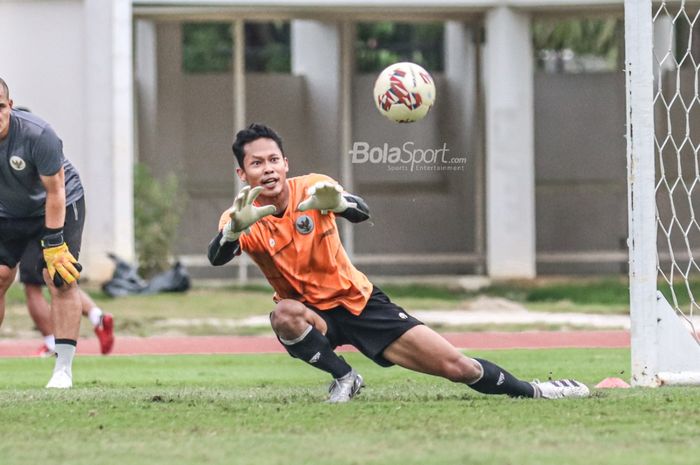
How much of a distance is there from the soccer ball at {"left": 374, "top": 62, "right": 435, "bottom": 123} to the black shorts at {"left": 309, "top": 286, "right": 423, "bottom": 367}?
5.24 ft

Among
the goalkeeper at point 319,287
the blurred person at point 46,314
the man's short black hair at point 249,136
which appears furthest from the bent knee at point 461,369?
the blurred person at point 46,314

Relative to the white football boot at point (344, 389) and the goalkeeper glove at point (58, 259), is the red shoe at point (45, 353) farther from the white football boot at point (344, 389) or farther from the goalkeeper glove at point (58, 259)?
the white football boot at point (344, 389)

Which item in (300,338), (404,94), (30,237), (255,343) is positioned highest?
(404,94)

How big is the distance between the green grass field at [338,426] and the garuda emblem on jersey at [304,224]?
96 cm

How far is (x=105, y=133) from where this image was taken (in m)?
19.8

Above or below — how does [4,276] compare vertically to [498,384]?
above

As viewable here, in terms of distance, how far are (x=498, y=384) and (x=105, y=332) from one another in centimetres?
492

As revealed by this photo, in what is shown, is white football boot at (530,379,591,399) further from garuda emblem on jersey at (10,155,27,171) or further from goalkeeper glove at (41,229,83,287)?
garuda emblem on jersey at (10,155,27,171)

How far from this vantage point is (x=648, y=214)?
882 cm

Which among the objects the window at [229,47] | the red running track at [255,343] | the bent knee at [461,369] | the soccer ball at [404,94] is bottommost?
the red running track at [255,343]

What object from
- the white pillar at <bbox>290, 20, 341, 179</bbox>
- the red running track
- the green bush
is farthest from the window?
the red running track

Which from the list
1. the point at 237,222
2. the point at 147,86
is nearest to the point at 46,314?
the point at 237,222

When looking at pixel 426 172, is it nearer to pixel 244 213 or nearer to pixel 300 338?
pixel 300 338

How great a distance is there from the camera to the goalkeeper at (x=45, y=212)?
8.90m
